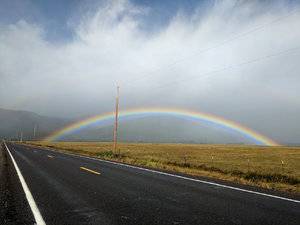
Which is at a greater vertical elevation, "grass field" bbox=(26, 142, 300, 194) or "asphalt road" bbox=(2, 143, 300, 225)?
"asphalt road" bbox=(2, 143, 300, 225)

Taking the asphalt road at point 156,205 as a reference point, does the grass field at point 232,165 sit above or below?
below

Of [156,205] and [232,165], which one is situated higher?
[156,205]

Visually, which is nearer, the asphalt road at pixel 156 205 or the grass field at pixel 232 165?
the asphalt road at pixel 156 205

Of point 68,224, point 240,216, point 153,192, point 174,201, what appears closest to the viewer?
point 68,224

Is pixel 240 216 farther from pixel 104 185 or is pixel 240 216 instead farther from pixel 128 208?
pixel 104 185

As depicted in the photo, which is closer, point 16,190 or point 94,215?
point 94,215

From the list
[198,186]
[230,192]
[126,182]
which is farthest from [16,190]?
[230,192]

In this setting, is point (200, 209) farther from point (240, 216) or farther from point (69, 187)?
point (69, 187)

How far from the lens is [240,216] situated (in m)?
6.10

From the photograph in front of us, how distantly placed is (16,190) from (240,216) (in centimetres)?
670

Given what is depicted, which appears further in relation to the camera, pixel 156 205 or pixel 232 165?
pixel 232 165

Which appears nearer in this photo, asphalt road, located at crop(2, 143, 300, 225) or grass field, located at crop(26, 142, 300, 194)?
asphalt road, located at crop(2, 143, 300, 225)

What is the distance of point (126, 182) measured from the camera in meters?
11.1

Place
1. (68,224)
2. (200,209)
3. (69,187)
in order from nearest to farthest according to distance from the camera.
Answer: (68,224), (200,209), (69,187)
